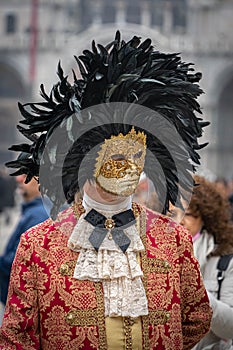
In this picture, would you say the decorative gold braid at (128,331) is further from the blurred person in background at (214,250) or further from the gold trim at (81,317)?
the blurred person in background at (214,250)

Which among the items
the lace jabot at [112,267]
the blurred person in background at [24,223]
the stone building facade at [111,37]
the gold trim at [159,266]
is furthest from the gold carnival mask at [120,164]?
the stone building facade at [111,37]

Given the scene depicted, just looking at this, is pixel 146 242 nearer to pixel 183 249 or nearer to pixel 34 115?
pixel 183 249

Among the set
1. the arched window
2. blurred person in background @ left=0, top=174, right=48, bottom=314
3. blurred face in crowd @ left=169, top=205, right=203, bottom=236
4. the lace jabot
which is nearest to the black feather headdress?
the lace jabot

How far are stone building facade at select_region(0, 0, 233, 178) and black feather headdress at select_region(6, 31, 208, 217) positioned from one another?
36.5 meters

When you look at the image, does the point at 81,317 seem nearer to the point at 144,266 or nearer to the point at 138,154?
the point at 144,266

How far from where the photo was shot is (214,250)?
4559 millimetres

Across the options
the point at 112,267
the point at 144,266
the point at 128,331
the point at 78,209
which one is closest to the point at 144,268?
the point at 144,266

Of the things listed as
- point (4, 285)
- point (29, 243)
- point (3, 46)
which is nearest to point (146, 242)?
point (29, 243)

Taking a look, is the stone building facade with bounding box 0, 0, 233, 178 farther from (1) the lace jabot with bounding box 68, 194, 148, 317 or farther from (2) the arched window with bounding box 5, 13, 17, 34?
(1) the lace jabot with bounding box 68, 194, 148, 317

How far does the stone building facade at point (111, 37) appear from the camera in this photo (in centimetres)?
4188

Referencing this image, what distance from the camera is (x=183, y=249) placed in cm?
348

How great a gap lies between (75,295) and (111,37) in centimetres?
3818

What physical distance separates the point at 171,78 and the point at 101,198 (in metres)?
0.53

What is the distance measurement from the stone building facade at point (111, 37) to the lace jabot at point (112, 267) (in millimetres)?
36629
